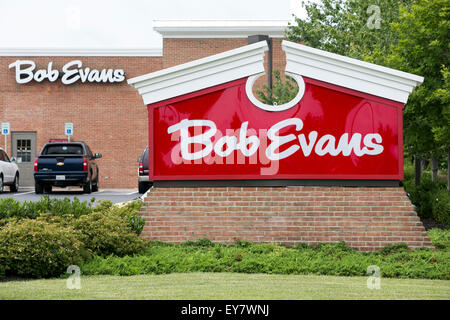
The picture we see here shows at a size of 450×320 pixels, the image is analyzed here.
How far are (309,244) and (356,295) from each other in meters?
3.99

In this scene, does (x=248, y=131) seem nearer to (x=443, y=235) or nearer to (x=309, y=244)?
(x=309, y=244)

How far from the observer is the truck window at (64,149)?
2494 centimetres

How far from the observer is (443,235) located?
1374cm

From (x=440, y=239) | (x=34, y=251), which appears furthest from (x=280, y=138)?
(x=34, y=251)

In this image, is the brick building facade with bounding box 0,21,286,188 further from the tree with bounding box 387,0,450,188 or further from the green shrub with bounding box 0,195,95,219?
the green shrub with bounding box 0,195,95,219

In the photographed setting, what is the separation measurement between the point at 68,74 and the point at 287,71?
24343 mm

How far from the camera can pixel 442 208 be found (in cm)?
1755

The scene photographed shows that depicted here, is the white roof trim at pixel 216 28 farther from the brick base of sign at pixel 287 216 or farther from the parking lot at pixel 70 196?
the brick base of sign at pixel 287 216

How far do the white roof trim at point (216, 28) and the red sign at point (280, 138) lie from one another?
23211 millimetres

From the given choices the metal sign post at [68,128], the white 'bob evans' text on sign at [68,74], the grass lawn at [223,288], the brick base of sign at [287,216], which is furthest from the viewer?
the white 'bob evans' text on sign at [68,74]

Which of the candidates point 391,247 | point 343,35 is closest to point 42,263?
point 391,247

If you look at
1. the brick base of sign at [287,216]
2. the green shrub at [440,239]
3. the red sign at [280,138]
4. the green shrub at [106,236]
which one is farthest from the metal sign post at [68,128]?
the green shrub at [440,239]

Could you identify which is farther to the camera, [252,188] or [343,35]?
[343,35]

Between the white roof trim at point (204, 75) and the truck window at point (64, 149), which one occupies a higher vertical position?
the white roof trim at point (204, 75)
